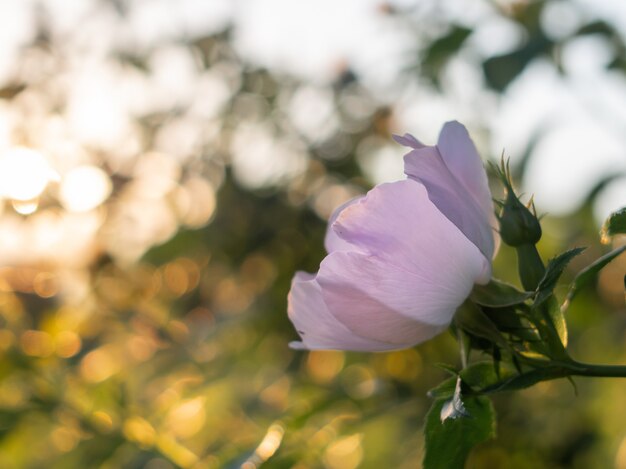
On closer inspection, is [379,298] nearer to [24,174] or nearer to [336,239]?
[336,239]

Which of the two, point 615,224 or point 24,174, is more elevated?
point 615,224

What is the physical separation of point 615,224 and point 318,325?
142mm

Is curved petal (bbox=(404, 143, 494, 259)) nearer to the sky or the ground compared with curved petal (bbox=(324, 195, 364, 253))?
nearer to the sky

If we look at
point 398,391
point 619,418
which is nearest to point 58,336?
point 398,391

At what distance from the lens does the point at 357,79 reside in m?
1.61

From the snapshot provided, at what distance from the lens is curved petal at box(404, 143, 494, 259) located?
37 centimetres

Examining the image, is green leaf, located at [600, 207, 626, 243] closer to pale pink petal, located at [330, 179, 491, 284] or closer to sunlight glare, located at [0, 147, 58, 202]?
pale pink petal, located at [330, 179, 491, 284]

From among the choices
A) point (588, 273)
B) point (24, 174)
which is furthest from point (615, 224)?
point (24, 174)

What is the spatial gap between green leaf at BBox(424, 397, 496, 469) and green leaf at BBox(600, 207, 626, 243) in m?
0.09

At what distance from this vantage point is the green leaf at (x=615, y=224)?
39cm

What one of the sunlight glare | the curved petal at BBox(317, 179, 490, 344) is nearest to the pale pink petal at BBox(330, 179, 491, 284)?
the curved petal at BBox(317, 179, 490, 344)

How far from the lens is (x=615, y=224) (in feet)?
1.30

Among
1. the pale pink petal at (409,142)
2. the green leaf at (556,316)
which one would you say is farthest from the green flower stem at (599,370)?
the pale pink petal at (409,142)

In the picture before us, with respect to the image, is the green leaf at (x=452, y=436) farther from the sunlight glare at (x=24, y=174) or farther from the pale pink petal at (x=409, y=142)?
the sunlight glare at (x=24, y=174)
